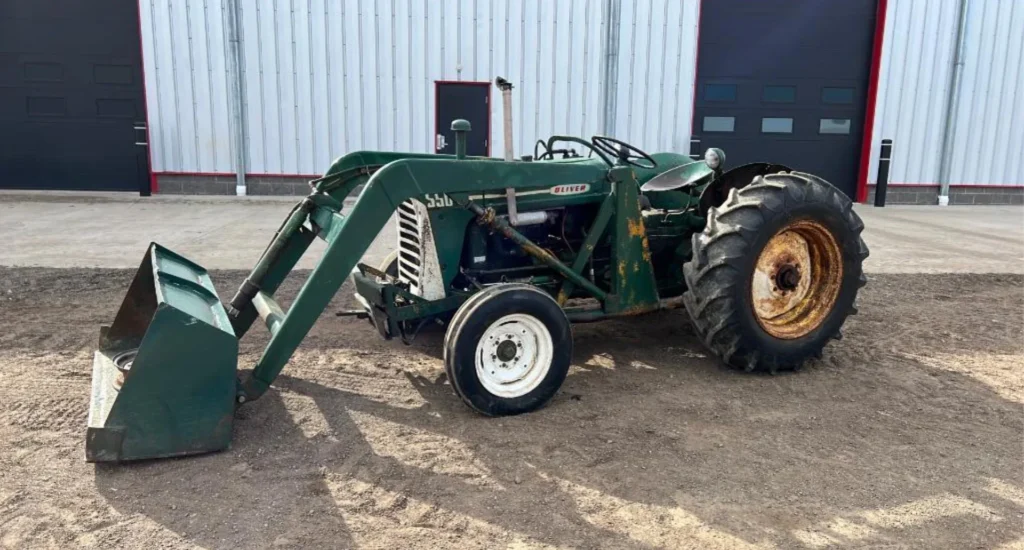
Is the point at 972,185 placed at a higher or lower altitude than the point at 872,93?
lower

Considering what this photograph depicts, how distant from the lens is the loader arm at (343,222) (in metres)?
3.21

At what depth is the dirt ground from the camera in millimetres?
2564

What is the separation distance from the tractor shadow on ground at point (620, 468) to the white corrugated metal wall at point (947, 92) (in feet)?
34.5

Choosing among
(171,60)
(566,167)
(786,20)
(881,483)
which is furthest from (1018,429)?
(171,60)

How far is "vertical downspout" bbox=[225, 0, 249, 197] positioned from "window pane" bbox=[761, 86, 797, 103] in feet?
29.7

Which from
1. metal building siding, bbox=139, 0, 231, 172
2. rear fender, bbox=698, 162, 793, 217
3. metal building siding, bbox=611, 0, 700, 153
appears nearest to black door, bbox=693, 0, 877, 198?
metal building siding, bbox=611, 0, 700, 153

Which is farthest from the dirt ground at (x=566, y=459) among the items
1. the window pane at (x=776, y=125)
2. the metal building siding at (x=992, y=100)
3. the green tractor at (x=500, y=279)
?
the metal building siding at (x=992, y=100)

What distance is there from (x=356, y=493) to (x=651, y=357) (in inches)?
90.6

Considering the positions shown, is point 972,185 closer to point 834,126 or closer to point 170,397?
point 834,126

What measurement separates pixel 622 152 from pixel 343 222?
1879mm

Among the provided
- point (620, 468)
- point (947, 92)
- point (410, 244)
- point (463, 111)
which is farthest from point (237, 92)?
point (947, 92)

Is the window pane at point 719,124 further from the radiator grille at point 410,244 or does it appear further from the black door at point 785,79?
the radiator grille at point 410,244

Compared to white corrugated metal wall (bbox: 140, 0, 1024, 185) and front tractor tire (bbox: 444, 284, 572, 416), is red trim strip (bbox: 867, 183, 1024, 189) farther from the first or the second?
front tractor tire (bbox: 444, 284, 572, 416)

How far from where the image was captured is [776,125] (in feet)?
42.9
